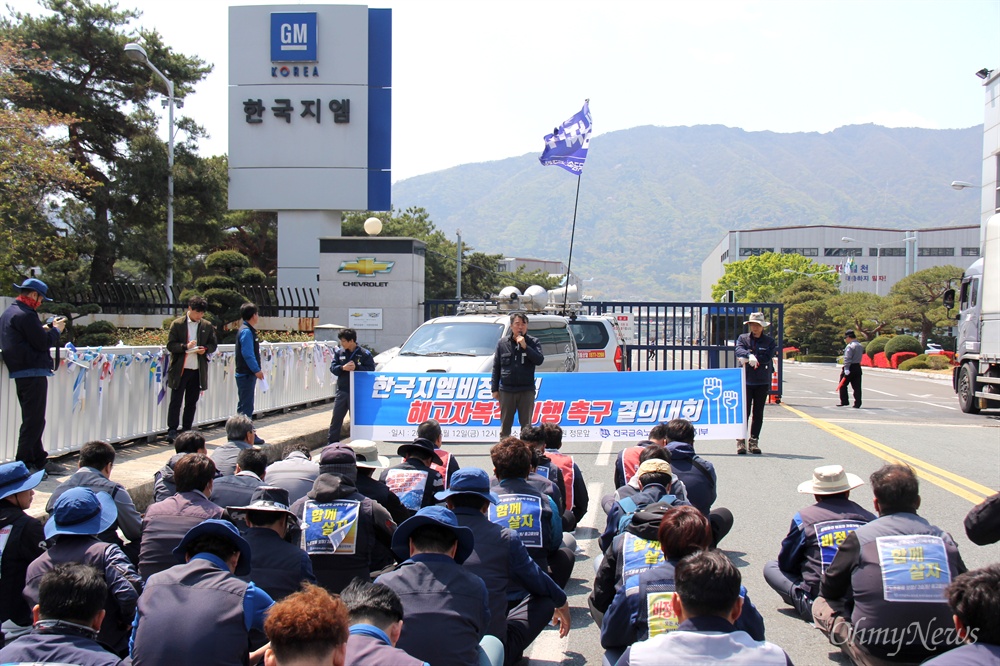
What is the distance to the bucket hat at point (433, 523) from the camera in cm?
417

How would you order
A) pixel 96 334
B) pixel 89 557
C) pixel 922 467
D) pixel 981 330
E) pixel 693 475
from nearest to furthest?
pixel 89 557, pixel 693 475, pixel 922 467, pixel 981 330, pixel 96 334

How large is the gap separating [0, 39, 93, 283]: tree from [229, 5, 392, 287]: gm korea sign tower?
643 centimetres

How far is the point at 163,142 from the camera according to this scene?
3059cm

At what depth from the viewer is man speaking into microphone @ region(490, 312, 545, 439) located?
12.1 meters

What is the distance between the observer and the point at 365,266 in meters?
23.2

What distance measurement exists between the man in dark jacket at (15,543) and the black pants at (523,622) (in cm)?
254

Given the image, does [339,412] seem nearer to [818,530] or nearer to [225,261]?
[818,530]

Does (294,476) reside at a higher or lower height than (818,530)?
higher

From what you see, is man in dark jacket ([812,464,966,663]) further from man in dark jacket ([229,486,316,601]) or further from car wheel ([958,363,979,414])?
car wheel ([958,363,979,414])

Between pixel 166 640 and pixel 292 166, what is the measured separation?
2954 centimetres

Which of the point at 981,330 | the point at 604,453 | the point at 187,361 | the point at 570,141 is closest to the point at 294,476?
the point at 187,361

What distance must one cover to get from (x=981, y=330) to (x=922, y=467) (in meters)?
10.7

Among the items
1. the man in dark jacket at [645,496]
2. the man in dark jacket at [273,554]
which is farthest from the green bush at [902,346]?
the man in dark jacket at [273,554]

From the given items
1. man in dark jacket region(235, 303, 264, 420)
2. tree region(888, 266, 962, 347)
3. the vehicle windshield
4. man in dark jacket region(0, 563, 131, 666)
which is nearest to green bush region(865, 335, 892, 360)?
tree region(888, 266, 962, 347)
